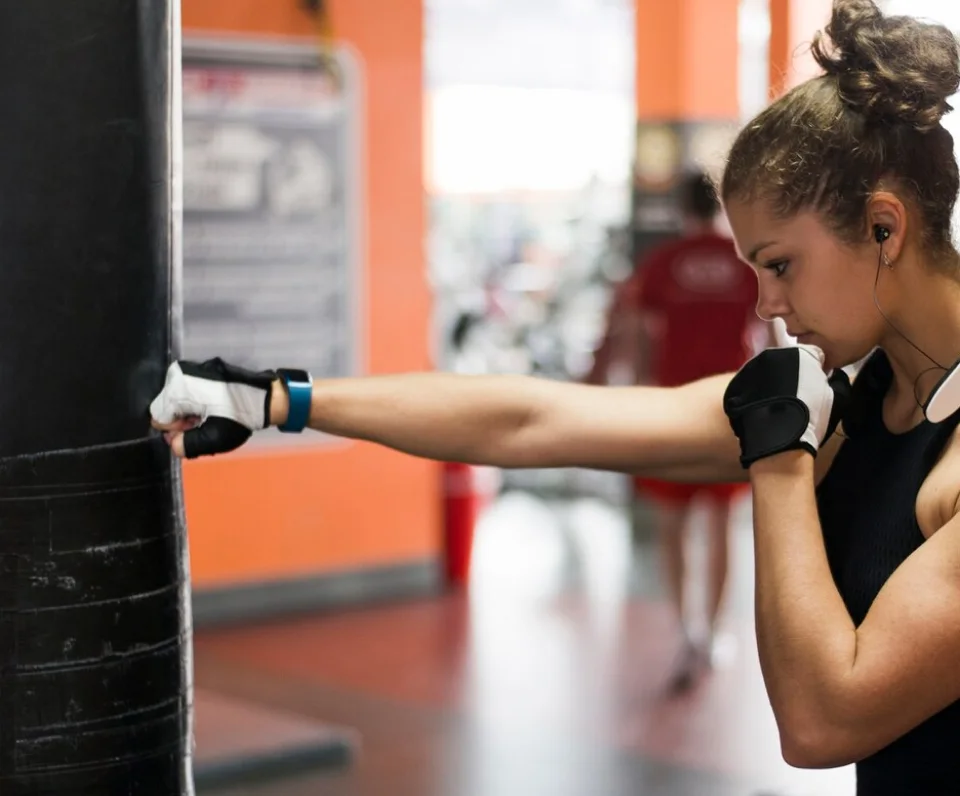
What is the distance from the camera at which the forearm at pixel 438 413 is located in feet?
6.09

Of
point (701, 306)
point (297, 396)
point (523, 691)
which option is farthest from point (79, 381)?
point (701, 306)

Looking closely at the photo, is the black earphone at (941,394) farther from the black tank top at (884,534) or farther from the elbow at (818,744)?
the elbow at (818,744)

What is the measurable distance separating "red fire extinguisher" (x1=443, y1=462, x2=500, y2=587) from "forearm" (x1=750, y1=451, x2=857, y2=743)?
531cm

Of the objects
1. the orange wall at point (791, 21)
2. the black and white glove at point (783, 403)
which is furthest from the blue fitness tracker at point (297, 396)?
the orange wall at point (791, 21)

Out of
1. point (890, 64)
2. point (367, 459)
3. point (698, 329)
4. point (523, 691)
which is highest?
point (890, 64)

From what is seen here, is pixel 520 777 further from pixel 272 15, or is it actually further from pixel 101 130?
pixel 272 15

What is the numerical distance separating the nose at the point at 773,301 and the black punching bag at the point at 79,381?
657mm

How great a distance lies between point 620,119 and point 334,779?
10758mm

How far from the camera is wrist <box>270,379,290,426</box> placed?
1813 millimetres

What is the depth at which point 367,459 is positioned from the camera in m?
6.57

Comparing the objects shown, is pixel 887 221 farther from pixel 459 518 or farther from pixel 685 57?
pixel 685 57

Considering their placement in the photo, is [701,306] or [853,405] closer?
[853,405]

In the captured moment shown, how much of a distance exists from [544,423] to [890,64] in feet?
1.95

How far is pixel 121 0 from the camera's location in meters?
1.61
